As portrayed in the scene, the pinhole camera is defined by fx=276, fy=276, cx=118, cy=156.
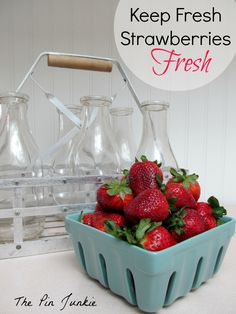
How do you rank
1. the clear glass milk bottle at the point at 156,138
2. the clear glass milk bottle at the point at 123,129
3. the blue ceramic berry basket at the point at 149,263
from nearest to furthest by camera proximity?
the blue ceramic berry basket at the point at 149,263 < the clear glass milk bottle at the point at 156,138 < the clear glass milk bottle at the point at 123,129

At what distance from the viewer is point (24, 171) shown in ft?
1.84

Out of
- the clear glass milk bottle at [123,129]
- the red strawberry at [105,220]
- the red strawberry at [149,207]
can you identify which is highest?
the clear glass milk bottle at [123,129]

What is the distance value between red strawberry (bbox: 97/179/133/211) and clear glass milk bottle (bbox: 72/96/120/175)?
0.18 meters

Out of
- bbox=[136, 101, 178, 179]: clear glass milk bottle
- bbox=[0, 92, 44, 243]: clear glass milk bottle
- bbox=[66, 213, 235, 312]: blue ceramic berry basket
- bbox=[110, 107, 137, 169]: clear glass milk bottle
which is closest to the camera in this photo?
bbox=[66, 213, 235, 312]: blue ceramic berry basket

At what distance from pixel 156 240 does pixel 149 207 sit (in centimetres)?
4

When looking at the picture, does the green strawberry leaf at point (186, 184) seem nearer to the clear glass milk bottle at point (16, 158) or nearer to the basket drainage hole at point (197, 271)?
the basket drainage hole at point (197, 271)

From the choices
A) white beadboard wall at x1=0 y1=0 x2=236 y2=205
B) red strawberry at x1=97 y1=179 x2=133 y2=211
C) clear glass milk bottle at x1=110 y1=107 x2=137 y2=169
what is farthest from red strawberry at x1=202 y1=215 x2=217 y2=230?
white beadboard wall at x1=0 y1=0 x2=236 y2=205

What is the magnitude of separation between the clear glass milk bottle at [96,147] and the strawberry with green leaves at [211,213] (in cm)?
22

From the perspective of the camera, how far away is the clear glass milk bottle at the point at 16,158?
54 cm

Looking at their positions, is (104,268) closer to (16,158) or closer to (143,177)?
(143,177)

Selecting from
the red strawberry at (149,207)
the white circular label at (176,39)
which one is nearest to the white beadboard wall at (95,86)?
the white circular label at (176,39)

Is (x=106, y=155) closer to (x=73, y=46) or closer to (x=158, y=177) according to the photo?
(x=158, y=177)

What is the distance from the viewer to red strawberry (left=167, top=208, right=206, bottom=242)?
1.19 feet

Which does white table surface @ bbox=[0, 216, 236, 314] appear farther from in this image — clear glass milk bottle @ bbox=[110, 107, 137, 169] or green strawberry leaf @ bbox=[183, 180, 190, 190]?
clear glass milk bottle @ bbox=[110, 107, 137, 169]
